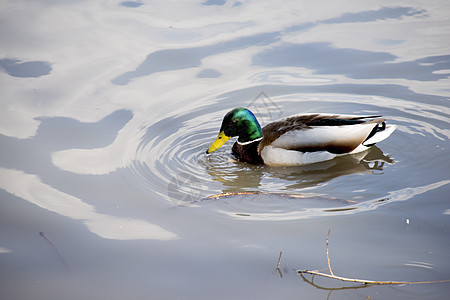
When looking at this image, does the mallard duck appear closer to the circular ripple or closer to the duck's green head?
the duck's green head

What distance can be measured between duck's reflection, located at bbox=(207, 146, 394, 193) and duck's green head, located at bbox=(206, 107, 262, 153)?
287 mm

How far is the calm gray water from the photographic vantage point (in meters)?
4.29

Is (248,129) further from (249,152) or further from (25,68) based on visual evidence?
(25,68)

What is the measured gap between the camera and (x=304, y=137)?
6.32m

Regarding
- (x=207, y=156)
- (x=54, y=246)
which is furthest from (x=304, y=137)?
(x=54, y=246)

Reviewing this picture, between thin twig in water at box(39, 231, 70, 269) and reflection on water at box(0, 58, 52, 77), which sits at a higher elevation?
reflection on water at box(0, 58, 52, 77)

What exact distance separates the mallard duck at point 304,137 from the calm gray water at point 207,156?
0.52 ft

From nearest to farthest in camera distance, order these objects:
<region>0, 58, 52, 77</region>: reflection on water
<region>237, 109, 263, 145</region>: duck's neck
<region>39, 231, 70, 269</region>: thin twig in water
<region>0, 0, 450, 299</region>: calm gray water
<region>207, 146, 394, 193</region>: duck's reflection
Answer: <region>0, 0, 450, 299</region>: calm gray water, <region>39, 231, 70, 269</region>: thin twig in water, <region>207, 146, 394, 193</region>: duck's reflection, <region>237, 109, 263, 145</region>: duck's neck, <region>0, 58, 52, 77</region>: reflection on water

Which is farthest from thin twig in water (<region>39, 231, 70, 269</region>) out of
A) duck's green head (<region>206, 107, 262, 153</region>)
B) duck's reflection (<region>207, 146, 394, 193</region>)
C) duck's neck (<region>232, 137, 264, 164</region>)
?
duck's neck (<region>232, 137, 264, 164</region>)

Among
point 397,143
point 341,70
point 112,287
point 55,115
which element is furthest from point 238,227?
point 341,70

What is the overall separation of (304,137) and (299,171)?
384 mm

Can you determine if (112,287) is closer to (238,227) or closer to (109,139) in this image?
(238,227)

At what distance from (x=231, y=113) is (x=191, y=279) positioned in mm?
2715

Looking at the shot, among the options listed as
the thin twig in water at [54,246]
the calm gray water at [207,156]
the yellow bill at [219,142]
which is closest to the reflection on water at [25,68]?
the calm gray water at [207,156]
